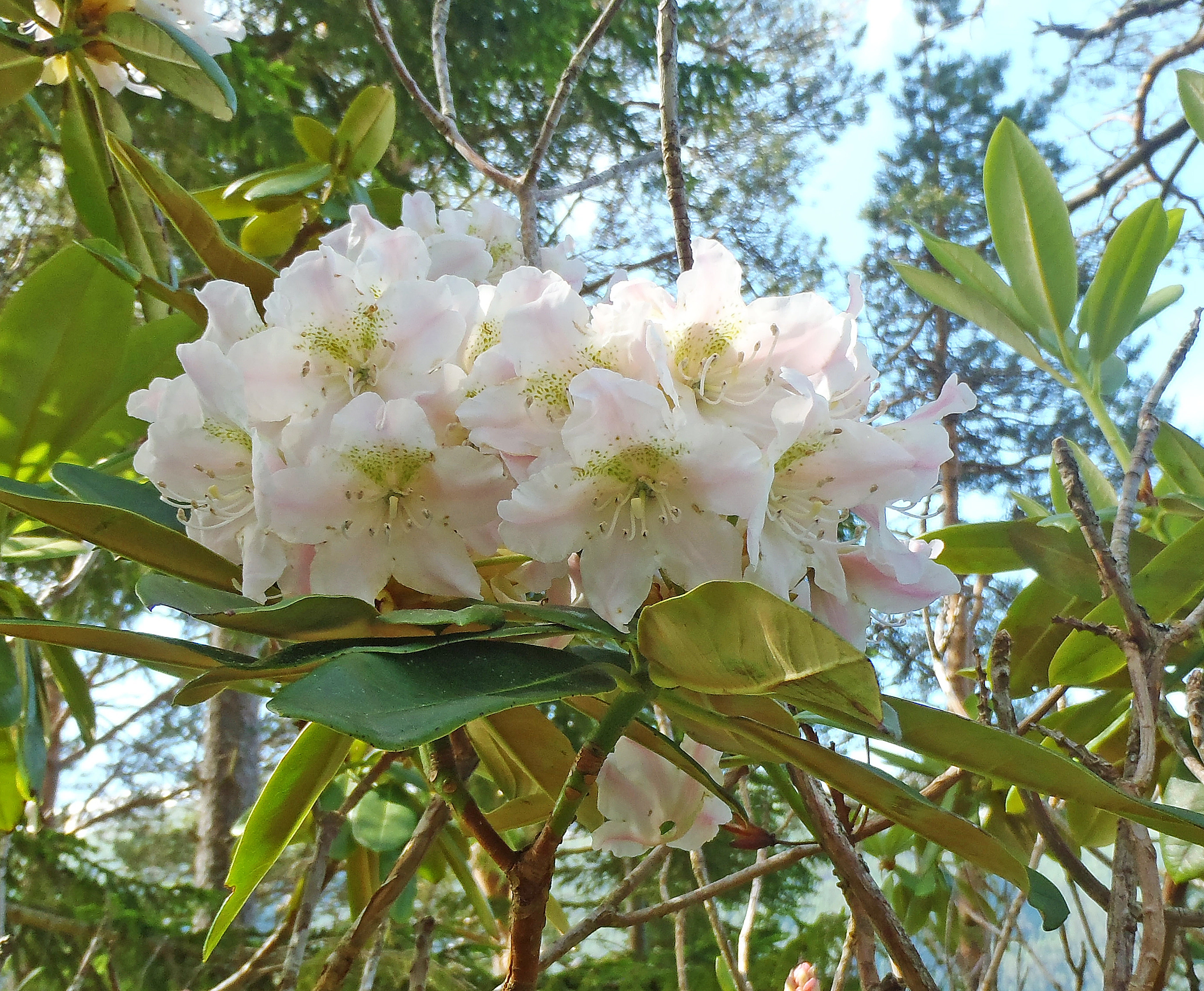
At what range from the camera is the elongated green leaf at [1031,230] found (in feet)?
3.08

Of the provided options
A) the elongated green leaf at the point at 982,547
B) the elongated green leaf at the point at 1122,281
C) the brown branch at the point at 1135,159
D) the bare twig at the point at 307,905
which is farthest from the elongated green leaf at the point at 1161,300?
the brown branch at the point at 1135,159

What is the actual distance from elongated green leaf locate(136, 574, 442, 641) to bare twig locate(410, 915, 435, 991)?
0.97 ft

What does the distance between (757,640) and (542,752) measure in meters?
0.29

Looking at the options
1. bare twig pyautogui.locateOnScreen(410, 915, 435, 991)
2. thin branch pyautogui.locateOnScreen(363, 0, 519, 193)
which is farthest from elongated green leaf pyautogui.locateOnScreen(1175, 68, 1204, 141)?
bare twig pyautogui.locateOnScreen(410, 915, 435, 991)

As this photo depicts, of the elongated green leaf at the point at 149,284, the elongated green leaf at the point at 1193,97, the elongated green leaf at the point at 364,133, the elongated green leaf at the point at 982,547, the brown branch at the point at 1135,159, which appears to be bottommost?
the elongated green leaf at the point at 982,547

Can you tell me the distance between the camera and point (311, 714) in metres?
0.29

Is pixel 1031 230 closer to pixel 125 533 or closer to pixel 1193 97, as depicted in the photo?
pixel 1193 97

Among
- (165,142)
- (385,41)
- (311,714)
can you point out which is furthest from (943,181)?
(311,714)

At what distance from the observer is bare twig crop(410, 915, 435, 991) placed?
24.0 inches

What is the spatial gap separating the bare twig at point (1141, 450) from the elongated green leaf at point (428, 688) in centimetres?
39

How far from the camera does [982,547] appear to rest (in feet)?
2.82

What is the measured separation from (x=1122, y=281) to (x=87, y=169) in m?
1.08

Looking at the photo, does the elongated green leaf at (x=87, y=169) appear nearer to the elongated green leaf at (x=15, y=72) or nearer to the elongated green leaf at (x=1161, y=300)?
the elongated green leaf at (x=15, y=72)

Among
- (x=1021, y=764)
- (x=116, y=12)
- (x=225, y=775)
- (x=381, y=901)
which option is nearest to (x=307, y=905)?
(x=381, y=901)
